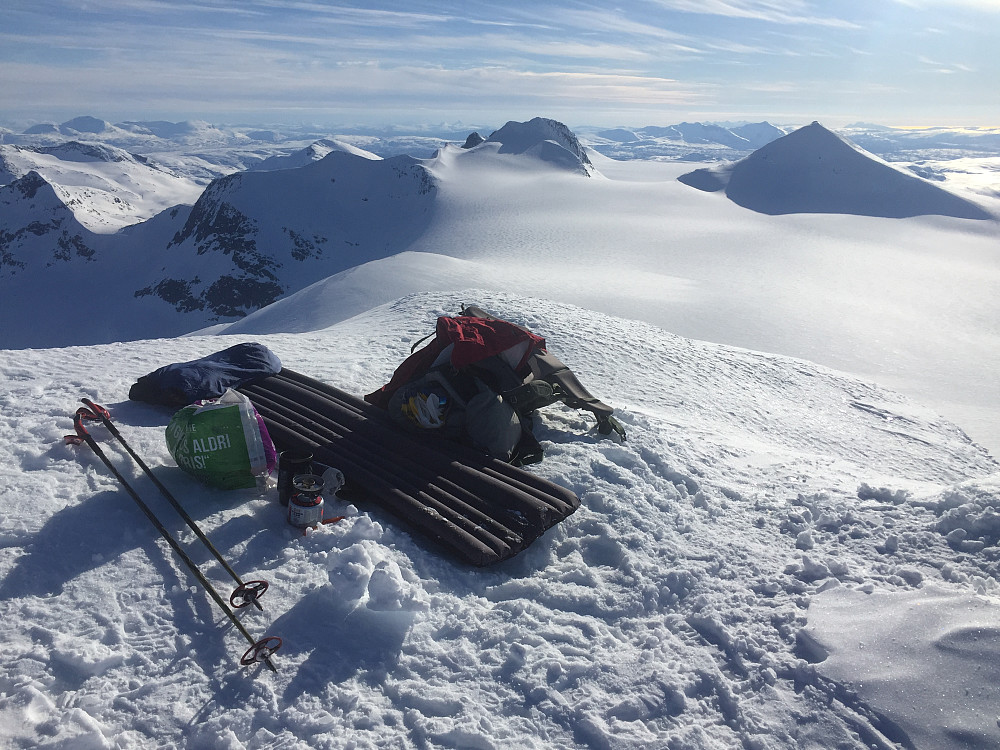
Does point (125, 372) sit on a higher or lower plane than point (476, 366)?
lower

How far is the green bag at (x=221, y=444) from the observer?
4.97 meters

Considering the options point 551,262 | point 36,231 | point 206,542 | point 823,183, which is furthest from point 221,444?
Answer: point 36,231

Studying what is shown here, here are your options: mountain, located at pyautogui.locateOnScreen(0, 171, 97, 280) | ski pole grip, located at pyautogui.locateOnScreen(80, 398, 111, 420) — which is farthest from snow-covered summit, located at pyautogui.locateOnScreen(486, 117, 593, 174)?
ski pole grip, located at pyautogui.locateOnScreen(80, 398, 111, 420)

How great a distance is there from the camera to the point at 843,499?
5.54 m

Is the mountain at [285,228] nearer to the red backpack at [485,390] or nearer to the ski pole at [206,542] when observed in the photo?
the red backpack at [485,390]

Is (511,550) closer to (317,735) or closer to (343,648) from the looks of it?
(343,648)

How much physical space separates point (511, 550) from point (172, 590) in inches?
89.6

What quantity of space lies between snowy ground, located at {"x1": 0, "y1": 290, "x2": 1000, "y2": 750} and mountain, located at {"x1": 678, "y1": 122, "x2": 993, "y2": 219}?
6323cm

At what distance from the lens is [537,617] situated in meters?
4.16

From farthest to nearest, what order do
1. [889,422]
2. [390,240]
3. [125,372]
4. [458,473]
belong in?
[390,240] → [889,422] → [125,372] → [458,473]

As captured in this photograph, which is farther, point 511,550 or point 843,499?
point 843,499

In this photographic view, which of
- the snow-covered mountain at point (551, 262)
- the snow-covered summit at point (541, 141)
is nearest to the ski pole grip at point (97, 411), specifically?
the snow-covered mountain at point (551, 262)

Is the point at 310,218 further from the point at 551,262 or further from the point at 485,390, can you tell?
the point at 485,390

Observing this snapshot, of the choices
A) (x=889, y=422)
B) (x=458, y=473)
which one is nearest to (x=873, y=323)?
(x=889, y=422)
